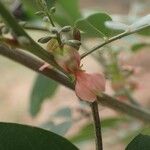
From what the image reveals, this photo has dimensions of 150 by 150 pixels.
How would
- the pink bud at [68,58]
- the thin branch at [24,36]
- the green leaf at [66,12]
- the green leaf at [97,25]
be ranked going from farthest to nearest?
1. the green leaf at [66,12]
2. the green leaf at [97,25]
3. the pink bud at [68,58]
4. the thin branch at [24,36]

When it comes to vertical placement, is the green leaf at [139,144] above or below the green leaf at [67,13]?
above

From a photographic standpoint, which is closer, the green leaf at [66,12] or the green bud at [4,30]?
the green bud at [4,30]

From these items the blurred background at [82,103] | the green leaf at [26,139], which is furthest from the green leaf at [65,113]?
the green leaf at [26,139]

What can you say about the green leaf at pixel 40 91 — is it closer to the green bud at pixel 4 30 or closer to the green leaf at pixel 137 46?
the green leaf at pixel 137 46

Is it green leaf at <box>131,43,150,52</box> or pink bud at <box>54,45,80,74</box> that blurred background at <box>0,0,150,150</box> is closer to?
green leaf at <box>131,43,150,52</box>

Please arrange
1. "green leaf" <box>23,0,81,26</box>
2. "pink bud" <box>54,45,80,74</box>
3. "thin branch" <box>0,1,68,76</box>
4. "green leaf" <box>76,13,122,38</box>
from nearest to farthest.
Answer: "thin branch" <box>0,1,68,76</box>, "pink bud" <box>54,45,80,74</box>, "green leaf" <box>76,13,122,38</box>, "green leaf" <box>23,0,81,26</box>

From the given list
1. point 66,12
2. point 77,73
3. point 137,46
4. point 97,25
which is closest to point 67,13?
point 66,12

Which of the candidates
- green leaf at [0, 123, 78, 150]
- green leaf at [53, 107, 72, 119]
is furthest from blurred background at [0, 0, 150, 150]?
green leaf at [0, 123, 78, 150]
